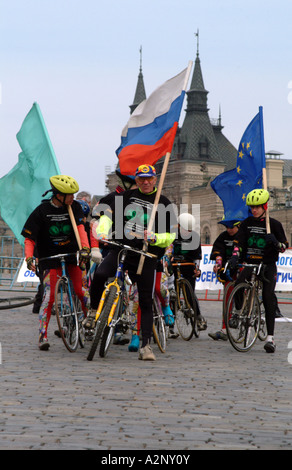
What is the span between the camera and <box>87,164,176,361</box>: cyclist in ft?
33.0

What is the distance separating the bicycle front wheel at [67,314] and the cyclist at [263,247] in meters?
2.00

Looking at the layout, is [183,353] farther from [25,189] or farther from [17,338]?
[25,189]

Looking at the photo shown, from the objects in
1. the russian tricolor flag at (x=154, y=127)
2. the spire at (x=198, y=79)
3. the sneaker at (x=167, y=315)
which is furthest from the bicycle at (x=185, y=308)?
the spire at (x=198, y=79)

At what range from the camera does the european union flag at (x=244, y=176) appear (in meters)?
15.3

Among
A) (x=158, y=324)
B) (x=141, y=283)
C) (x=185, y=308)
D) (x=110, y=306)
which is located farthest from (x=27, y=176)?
(x=110, y=306)

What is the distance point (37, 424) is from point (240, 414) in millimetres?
1455

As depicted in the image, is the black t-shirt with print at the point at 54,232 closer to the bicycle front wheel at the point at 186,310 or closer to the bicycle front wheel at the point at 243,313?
the bicycle front wheel at the point at 243,313

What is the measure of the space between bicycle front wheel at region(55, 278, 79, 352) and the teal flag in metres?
9.90

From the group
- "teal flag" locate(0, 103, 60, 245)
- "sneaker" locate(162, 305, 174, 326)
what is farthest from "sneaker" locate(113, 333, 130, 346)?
"teal flag" locate(0, 103, 60, 245)

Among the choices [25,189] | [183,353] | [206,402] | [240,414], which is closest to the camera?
[240,414]

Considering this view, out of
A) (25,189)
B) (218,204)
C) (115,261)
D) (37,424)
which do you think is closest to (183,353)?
(115,261)

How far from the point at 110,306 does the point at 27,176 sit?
38.6 ft

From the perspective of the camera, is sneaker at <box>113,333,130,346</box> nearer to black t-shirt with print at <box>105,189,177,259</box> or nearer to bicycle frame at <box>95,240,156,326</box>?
black t-shirt with print at <box>105,189,177,259</box>

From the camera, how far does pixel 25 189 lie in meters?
21.0
